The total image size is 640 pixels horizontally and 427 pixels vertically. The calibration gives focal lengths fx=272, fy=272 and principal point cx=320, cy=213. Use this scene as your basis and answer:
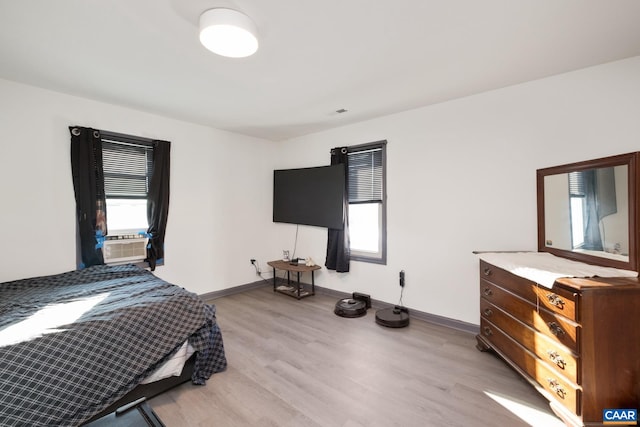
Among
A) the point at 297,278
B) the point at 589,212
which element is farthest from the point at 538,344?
the point at 297,278

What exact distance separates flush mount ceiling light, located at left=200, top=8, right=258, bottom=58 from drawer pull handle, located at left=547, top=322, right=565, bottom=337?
8.30ft

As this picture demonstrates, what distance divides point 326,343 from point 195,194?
261 centimetres

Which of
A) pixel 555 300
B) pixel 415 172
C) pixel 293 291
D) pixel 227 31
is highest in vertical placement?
pixel 227 31

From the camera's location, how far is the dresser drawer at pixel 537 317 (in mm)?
1522

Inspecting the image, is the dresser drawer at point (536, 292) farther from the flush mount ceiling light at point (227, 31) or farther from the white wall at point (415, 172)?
the flush mount ceiling light at point (227, 31)

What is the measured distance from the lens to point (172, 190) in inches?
139

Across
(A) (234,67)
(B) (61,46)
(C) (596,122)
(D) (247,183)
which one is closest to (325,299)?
(D) (247,183)

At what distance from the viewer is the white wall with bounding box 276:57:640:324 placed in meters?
2.20

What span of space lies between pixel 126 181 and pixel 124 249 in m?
0.80

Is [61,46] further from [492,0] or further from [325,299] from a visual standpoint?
[325,299]

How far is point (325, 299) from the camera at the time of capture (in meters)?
3.94

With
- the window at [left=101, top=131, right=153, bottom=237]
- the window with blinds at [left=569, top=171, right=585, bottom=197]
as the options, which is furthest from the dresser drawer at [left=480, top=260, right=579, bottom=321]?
the window at [left=101, top=131, right=153, bottom=237]

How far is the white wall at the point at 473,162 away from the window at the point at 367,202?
0.11m

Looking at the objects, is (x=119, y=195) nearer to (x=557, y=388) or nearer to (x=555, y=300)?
(x=555, y=300)
